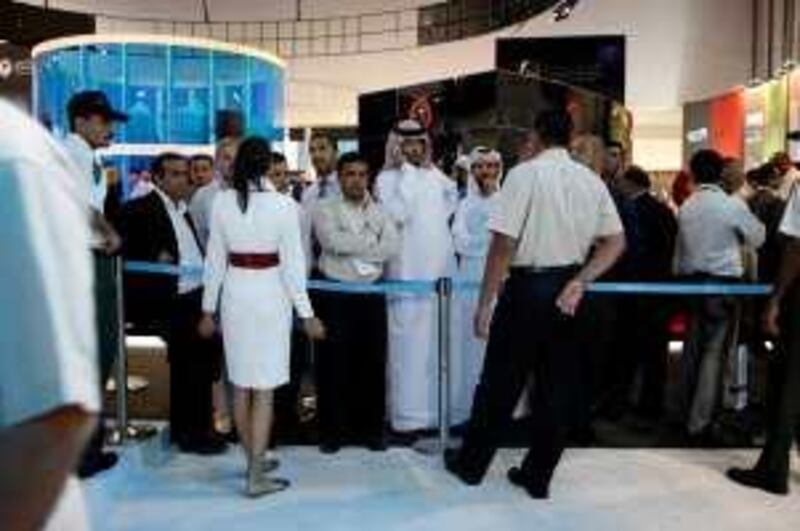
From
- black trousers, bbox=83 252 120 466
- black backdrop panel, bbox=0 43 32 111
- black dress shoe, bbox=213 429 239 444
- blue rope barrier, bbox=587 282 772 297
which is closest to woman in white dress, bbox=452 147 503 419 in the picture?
blue rope barrier, bbox=587 282 772 297

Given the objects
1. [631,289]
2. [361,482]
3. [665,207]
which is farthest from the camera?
[665,207]

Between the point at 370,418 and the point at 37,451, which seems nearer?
the point at 37,451

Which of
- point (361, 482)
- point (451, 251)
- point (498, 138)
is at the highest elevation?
point (498, 138)

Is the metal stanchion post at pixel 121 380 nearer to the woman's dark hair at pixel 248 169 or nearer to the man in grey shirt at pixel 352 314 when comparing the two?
the woman's dark hair at pixel 248 169

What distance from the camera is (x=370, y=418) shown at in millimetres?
5562

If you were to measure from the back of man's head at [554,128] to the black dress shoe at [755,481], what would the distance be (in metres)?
1.56

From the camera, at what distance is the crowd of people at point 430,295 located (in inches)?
180

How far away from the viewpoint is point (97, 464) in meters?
4.54

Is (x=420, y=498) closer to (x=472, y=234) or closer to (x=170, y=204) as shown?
(x=472, y=234)

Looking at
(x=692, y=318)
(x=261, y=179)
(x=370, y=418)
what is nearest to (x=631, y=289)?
(x=692, y=318)

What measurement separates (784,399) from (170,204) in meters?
2.78

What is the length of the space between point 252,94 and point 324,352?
341 inches

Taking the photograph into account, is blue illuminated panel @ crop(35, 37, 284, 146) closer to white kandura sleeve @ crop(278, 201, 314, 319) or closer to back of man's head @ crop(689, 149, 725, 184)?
back of man's head @ crop(689, 149, 725, 184)

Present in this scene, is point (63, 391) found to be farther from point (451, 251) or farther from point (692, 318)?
point (692, 318)
